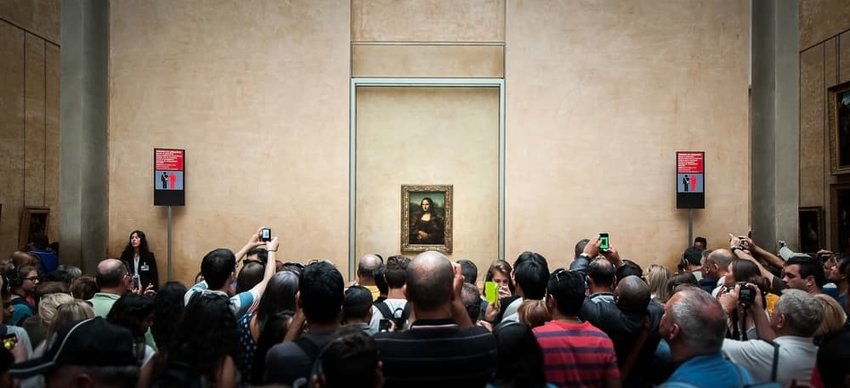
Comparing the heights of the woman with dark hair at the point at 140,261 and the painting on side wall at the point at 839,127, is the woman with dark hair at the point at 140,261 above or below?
below

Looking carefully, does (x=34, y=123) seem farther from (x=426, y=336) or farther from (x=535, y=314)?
(x=426, y=336)

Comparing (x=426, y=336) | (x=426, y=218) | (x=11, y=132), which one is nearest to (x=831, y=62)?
(x=426, y=218)

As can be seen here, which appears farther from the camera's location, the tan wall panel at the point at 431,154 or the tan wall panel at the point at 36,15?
the tan wall panel at the point at 431,154

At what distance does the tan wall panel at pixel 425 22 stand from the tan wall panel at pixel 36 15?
6834mm

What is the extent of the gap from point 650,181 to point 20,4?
45.3 feet

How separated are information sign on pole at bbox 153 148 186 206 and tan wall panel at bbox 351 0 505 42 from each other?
4352 mm

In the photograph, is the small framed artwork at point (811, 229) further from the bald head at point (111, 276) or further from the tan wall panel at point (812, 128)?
the bald head at point (111, 276)

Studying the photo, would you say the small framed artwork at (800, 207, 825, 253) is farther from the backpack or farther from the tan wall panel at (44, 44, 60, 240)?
the tan wall panel at (44, 44, 60, 240)

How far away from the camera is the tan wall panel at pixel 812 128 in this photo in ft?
50.3

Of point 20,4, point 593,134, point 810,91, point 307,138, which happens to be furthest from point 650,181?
point 20,4

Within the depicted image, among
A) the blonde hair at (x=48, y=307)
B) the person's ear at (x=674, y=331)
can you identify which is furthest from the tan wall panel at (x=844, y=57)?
the blonde hair at (x=48, y=307)

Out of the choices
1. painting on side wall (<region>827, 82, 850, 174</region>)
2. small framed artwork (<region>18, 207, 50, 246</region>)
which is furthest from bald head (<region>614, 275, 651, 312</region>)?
small framed artwork (<region>18, 207, 50, 246</region>)

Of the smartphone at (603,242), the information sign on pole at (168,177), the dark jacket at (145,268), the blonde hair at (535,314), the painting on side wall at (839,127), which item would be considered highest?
the painting on side wall at (839,127)

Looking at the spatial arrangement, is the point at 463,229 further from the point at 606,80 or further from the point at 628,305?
the point at 628,305
